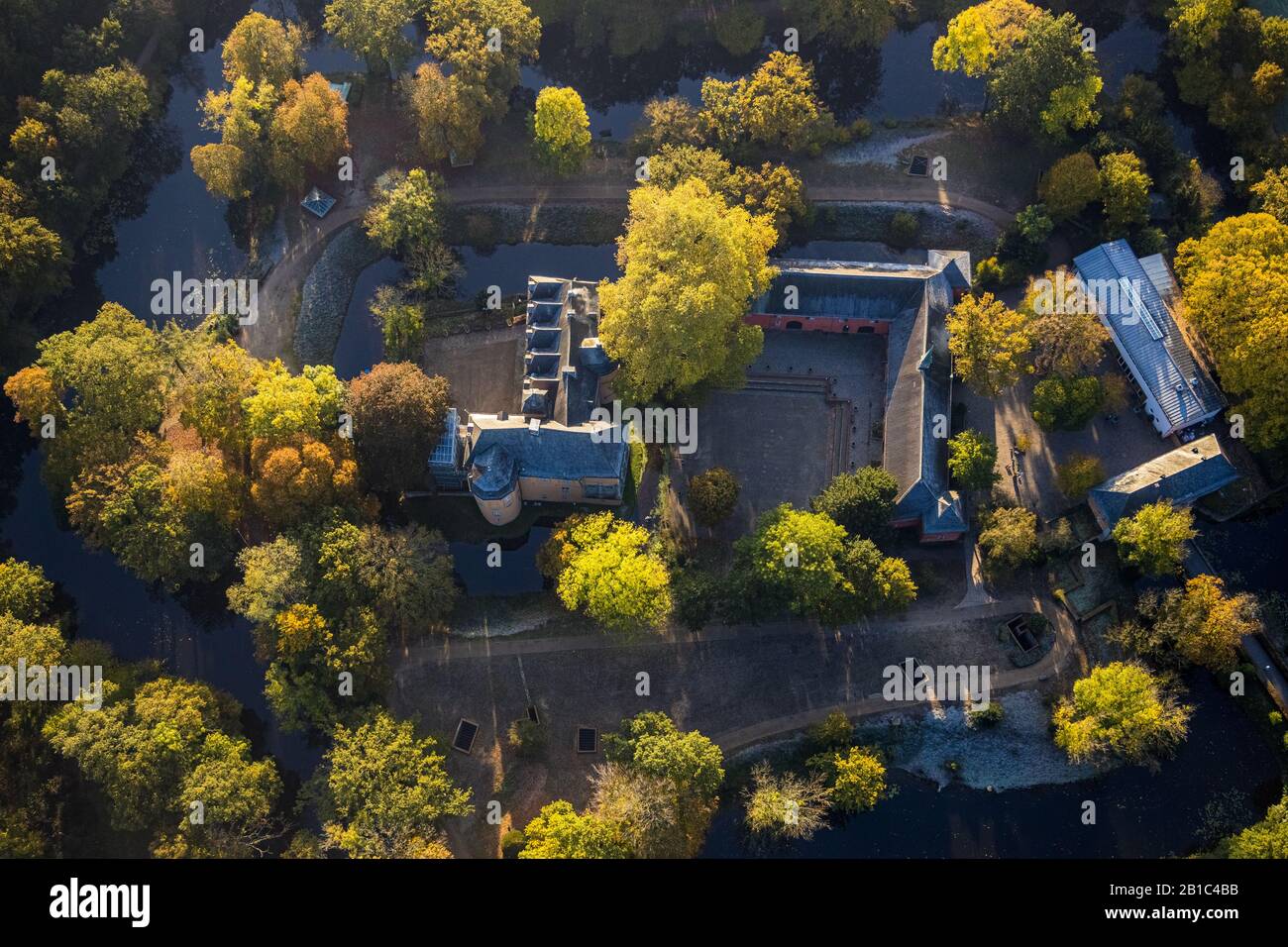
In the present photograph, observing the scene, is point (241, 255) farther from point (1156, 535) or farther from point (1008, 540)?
point (1156, 535)

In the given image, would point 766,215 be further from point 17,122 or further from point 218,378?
point 17,122

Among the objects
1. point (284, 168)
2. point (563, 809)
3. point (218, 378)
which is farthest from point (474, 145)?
point (563, 809)

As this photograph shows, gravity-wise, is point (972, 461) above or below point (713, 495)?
above

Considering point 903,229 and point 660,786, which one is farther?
point 903,229

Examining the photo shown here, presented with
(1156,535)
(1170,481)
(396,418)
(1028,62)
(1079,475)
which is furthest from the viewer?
(1028,62)

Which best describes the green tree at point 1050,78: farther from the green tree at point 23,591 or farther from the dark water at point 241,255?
the green tree at point 23,591

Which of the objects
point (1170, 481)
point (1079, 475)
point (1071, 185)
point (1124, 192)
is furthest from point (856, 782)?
point (1124, 192)

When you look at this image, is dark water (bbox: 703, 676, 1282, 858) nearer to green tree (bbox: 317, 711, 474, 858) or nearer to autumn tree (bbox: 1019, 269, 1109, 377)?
green tree (bbox: 317, 711, 474, 858)

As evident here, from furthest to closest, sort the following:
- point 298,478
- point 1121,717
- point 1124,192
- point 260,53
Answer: point 260,53 < point 1124,192 < point 298,478 < point 1121,717
